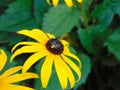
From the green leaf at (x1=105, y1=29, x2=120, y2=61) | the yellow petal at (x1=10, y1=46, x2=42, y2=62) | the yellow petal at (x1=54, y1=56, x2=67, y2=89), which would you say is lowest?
the yellow petal at (x1=54, y1=56, x2=67, y2=89)

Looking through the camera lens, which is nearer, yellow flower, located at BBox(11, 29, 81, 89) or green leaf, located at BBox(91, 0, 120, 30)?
yellow flower, located at BBox(11, 29, 81, 89)

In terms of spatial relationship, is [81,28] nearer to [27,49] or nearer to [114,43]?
[114,43]

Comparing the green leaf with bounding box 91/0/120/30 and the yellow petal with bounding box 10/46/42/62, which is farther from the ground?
the green leaf with bounding box 91/0/120/30

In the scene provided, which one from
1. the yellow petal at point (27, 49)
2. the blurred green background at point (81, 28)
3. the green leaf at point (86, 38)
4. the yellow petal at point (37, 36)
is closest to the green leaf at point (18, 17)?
the blurred green background at point (81, 28)

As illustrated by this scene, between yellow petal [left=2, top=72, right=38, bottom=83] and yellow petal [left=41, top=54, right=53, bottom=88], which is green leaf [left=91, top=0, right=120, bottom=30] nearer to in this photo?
yellow petal [left=41, top=54, right=53, bottom=88]

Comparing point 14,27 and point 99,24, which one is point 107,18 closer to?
point 99,24

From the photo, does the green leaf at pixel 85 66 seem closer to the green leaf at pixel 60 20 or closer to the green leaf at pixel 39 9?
the green leaf at pixel 60 20

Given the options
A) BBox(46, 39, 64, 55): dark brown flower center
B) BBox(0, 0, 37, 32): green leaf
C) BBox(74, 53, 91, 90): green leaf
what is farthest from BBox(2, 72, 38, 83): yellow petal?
BBox(0, 0, 37, 32): green leaf
